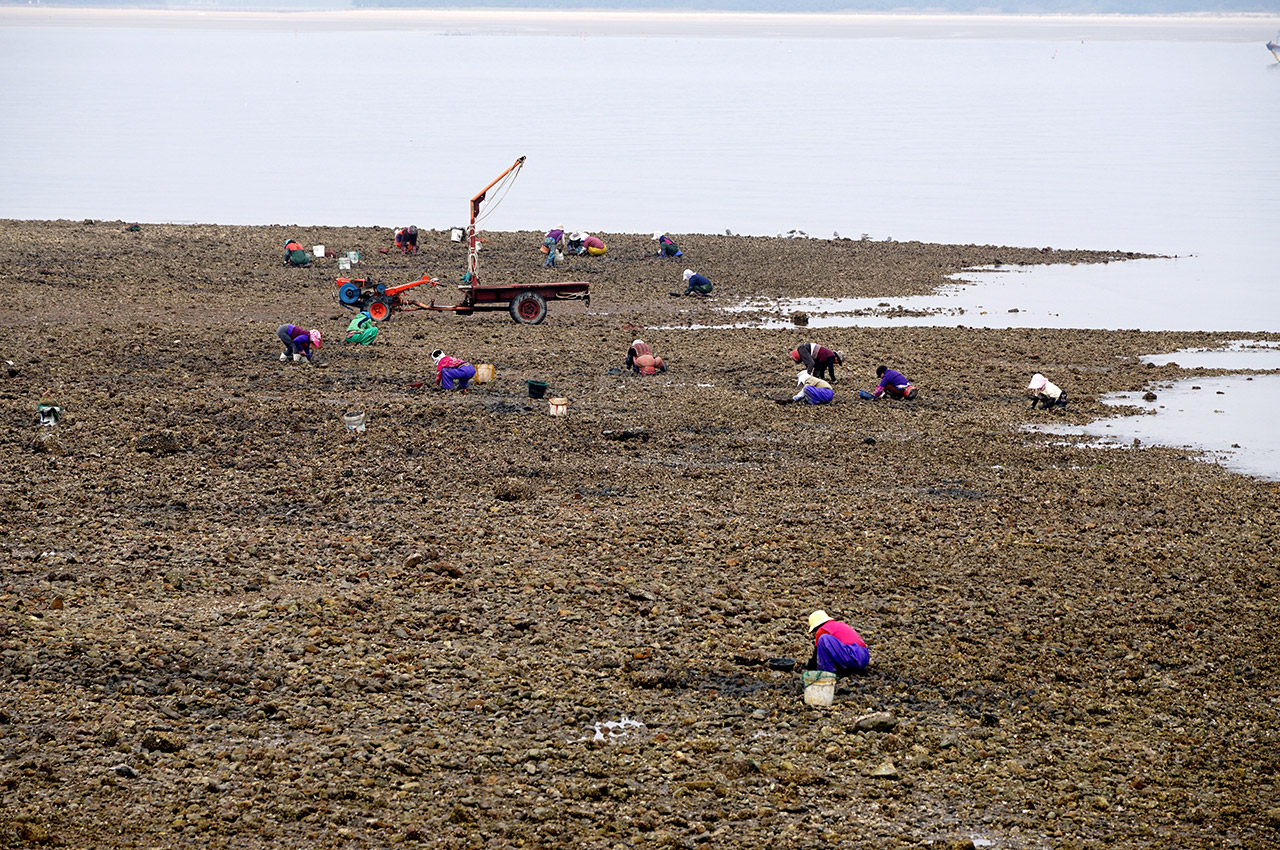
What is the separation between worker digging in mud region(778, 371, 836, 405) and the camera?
66.3ft

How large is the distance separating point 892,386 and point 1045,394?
2.31m

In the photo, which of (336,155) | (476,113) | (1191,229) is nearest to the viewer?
(1191,229)

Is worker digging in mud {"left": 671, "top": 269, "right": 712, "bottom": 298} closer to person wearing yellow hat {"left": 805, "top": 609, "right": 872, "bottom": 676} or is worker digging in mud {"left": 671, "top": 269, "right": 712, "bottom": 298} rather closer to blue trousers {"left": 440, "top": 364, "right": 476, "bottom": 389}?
blue trousers {"left": 440, "top": 364, "right": 476, "bottom": 389}

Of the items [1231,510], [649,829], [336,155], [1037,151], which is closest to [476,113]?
[336,155]

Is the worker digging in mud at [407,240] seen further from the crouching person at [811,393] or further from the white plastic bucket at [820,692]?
the white plastic bucket at [820,692]

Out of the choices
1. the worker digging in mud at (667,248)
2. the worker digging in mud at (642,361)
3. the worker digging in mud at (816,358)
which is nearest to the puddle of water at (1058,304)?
the worker digging in mud at (667,248)

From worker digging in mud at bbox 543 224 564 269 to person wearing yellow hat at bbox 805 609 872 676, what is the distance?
22759 millimetres

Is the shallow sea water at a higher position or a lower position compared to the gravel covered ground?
higher

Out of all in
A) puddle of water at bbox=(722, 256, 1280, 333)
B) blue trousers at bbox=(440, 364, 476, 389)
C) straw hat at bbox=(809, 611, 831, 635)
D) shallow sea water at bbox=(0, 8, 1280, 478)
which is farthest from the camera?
shallow sea water at bbox=(0, 8, 1280, 478)

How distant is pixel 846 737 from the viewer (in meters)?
10.0

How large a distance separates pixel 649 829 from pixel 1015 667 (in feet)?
13.2

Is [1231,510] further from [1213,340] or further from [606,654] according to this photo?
[1213,340]

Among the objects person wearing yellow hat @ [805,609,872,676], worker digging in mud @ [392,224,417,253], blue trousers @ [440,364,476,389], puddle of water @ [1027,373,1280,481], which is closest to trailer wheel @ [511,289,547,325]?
blue trousers @ [440,364,476,389]

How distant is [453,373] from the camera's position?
67.1 ft
